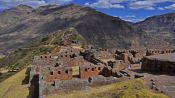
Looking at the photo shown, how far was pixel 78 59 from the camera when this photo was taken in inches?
2515

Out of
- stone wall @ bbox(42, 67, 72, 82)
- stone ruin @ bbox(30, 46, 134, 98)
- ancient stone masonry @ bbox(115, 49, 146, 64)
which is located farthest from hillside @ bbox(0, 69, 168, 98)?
ancient stone masonry @ bbox(115, 49, 146, 64)

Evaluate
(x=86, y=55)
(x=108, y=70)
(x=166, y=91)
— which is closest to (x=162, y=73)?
(x=108, y=70)

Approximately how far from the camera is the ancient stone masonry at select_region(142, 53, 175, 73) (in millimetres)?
47406

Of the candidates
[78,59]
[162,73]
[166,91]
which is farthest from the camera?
[78,59]

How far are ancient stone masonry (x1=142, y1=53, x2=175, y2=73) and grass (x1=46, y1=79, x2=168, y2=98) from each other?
8379mm

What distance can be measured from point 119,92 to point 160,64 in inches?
574

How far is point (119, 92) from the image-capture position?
36250 millimetres

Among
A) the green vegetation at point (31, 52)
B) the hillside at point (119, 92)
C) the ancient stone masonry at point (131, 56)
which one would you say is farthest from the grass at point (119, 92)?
the green vegetation at point (31, 52)

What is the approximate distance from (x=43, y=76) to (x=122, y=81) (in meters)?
10.8

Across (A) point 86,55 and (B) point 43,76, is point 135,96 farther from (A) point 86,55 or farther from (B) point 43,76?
(A) point 86,55

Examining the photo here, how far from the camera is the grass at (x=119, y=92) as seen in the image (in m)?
34.8

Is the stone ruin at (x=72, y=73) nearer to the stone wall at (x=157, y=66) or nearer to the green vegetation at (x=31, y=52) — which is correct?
the stone wall at (x=157, y=66)

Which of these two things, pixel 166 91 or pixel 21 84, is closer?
pixel 166 91

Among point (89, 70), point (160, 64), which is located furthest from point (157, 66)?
point (89, 70)
